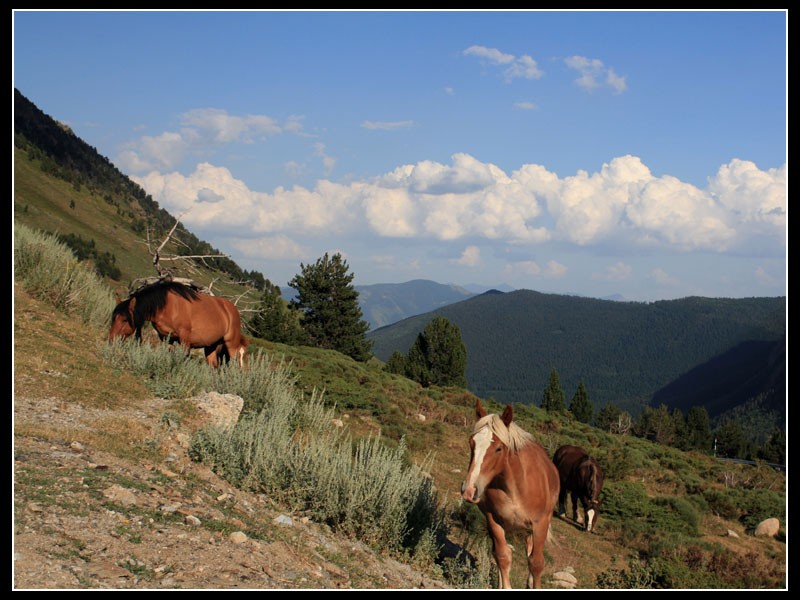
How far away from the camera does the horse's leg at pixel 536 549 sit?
7.19 m

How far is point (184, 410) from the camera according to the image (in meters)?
9.13

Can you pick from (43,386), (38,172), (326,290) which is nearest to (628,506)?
(43,386)

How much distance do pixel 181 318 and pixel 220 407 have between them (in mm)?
3198

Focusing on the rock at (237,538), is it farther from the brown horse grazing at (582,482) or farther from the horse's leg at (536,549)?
the brown horse grazing at (582,482)

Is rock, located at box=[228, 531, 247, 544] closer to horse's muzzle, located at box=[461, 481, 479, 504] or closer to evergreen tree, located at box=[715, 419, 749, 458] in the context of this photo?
horse's muzzle, located at box=[461, 481, 479, 504]

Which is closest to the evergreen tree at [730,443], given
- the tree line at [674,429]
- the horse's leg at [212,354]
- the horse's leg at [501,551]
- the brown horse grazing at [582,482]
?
the tree line at [674,429]

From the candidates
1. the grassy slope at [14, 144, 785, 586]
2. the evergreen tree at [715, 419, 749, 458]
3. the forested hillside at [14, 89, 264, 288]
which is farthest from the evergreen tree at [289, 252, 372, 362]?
the evergreen tree at [715, 419, 749, 458]

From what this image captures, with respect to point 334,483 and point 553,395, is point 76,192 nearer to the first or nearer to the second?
point 553,395

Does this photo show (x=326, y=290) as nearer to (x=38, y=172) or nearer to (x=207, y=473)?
(x=207, y=473)

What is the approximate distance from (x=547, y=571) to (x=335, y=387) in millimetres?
8900

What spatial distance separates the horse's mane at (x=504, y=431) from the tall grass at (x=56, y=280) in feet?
30.4

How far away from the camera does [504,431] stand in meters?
6.80

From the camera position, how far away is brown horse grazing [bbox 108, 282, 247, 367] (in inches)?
458
